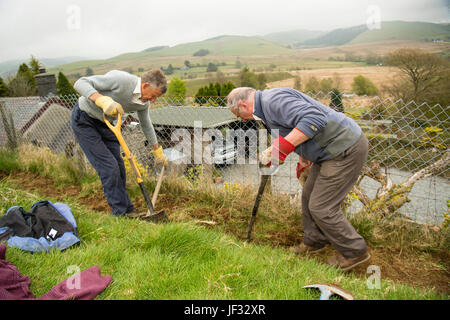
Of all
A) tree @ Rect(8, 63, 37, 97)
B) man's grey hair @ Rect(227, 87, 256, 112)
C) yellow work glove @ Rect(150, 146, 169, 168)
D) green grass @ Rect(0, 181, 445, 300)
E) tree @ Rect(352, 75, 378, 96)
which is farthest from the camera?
tree @ Rect(8, 63, 37, 97)

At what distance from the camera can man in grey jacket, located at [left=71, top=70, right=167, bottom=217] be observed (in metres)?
3.29

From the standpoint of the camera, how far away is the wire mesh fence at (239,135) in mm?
3600

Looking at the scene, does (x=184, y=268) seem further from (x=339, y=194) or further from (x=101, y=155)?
(x=101, y=155)

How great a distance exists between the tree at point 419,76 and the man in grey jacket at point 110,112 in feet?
22.6

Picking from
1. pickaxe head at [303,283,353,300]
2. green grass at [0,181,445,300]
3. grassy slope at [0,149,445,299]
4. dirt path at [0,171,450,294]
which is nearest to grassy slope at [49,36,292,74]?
grassy slope at [0,149,445,299]

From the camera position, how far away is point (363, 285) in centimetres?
219

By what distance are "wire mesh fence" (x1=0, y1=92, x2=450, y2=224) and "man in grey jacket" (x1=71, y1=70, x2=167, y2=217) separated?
2.89 feet

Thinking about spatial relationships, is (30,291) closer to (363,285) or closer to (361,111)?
(363,285)

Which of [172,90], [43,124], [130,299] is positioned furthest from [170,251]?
[172,90]

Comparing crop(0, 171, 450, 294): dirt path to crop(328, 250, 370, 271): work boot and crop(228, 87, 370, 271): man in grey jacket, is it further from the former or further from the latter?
crop(228, 87, 370, 271): man in grey jacket

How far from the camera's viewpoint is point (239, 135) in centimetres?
707

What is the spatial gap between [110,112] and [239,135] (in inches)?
168

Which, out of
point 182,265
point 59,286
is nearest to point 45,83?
point 59,286
